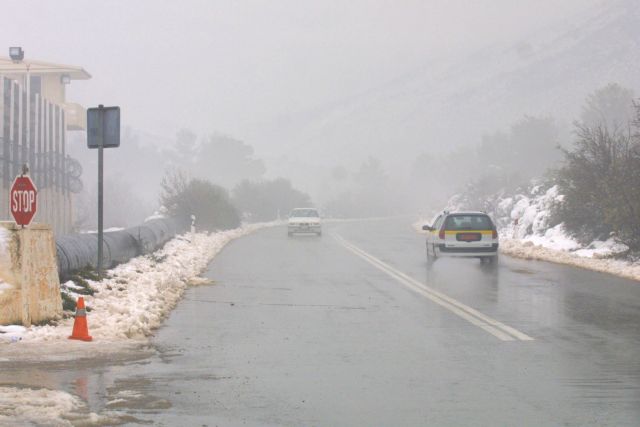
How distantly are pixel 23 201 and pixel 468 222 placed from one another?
16.5 meters

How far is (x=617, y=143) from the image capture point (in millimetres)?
29375

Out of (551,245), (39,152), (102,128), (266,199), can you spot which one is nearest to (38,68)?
(39,152)

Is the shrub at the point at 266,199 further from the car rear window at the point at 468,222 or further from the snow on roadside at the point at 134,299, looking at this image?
the snow on roadside at the point at 134,299

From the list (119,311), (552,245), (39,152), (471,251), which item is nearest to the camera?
(119,311)

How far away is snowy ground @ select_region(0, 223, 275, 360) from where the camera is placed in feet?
31.6

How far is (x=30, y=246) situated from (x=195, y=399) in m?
4.51

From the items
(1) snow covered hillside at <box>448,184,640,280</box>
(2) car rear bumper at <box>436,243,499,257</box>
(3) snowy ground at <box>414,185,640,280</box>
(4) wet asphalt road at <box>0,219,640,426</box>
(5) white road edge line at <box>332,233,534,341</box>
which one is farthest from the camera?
(2) car rear bumper at <box>436,243,499,257</box>

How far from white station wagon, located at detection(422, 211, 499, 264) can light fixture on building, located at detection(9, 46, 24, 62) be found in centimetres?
3638

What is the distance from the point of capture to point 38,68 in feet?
178

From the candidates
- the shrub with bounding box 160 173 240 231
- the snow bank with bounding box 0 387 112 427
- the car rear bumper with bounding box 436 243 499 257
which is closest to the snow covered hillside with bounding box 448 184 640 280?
the car rear bumper with bounding box 436 243 499 257

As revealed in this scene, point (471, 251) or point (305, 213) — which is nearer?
point (471, 251)

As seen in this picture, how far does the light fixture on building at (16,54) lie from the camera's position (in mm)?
51969

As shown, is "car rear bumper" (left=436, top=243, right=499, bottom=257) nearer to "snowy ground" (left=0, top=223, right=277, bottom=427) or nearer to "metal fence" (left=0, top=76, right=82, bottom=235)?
"snowy ground" (left=0, top=223, right=277, bottom=427)

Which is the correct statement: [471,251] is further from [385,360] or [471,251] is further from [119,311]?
[385,360]
